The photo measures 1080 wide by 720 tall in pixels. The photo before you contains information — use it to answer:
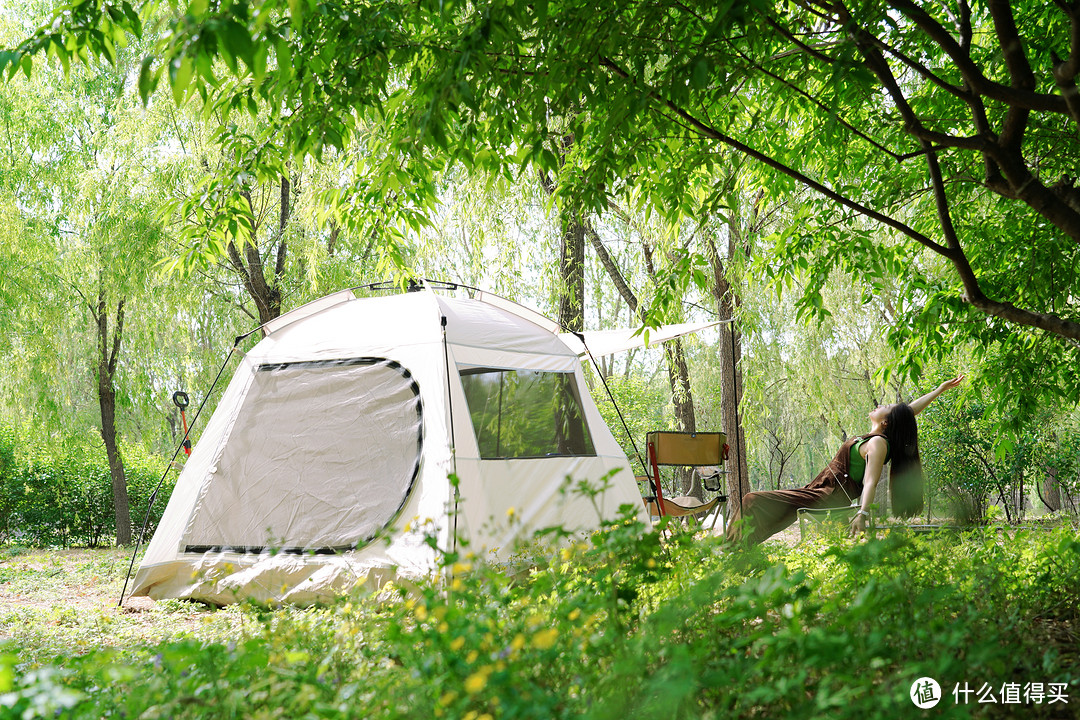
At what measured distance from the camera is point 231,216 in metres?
3.06

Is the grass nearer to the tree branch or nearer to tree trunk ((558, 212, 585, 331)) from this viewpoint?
the tree branch

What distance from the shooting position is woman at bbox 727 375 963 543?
4.87 metres

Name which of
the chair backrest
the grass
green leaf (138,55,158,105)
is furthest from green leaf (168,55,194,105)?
the chair backrest

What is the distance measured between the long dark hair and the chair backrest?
5.98ft

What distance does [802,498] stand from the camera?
5121 mm

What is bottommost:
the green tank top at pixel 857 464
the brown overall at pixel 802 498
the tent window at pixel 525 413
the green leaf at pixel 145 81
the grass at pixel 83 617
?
the grass at pixel 83 617

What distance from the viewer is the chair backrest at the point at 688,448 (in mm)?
6527

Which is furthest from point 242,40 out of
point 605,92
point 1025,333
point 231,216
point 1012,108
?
point 1025,333

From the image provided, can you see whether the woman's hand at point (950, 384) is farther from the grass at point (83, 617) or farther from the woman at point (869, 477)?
the grass at point (83, 617)

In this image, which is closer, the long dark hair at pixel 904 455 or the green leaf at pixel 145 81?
the green leaf at pixel 145 81

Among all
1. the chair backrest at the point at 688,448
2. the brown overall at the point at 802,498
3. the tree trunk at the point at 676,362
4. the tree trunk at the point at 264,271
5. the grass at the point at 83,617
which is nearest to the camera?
the grass at the point at 83,617

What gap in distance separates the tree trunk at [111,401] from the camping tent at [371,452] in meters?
3.84

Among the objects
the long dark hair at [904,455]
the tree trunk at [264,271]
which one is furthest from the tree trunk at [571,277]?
the long dark hair at [904,455]

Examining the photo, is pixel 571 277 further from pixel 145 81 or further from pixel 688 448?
pixel 145 81
